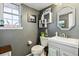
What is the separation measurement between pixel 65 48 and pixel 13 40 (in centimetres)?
65

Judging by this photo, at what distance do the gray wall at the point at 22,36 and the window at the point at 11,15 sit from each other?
0.06 m

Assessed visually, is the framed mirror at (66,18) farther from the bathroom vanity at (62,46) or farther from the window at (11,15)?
the window at (11,15)

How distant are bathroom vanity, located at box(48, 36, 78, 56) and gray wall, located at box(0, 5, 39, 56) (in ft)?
0.76

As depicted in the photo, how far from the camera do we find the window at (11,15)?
3.64 ft

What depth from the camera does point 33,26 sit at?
1204 millimetres

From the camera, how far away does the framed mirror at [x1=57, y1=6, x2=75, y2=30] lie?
1114 millimetres

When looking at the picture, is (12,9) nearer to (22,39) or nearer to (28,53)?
(22,39)

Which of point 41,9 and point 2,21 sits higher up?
point 41,9

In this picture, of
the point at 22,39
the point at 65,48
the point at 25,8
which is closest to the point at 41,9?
the point at 25,8

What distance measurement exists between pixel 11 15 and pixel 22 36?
296mm

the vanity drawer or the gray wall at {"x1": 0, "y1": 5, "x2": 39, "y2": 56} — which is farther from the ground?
the gray wall at {"x1": 0, "y1": 5, "x2": 39, "y2": 56}

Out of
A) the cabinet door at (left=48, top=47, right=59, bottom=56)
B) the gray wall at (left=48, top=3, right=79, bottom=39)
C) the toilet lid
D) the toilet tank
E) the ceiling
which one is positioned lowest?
the cabinet door at (left=48, top=47, right=59, bottom=56)

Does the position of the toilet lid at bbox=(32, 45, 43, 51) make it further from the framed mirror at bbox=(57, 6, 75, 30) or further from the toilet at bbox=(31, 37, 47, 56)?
the framed mirror at bbox=(57, 6, 75, 30)

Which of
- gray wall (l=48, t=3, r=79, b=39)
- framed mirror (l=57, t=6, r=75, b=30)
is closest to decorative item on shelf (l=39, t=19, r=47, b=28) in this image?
gray wall (l=48, t=3, r=79, b=39)
